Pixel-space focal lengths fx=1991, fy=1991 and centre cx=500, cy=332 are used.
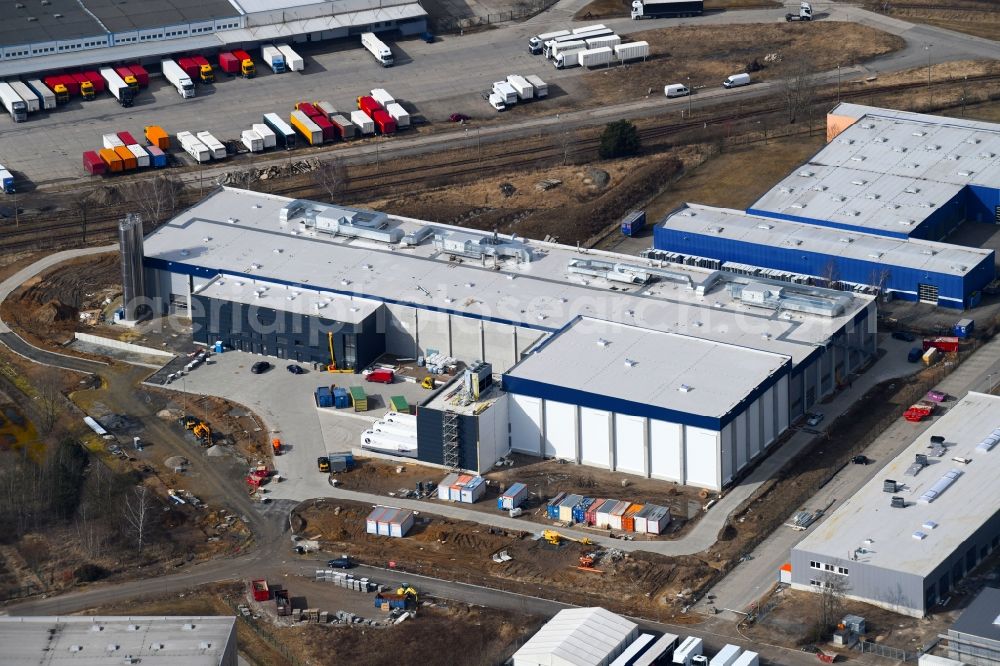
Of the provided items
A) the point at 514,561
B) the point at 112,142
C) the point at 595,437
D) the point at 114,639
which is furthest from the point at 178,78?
the point at 114,639

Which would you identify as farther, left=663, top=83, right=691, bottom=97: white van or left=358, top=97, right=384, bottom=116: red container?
left=663, top=83, right=691, bottom=97: white van

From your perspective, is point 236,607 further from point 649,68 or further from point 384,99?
point 649,68

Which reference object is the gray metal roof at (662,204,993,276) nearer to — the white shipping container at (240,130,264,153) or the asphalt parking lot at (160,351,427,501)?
the asphalt parking lot at (160,351,427,501)

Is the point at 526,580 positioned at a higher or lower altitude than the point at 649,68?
lower

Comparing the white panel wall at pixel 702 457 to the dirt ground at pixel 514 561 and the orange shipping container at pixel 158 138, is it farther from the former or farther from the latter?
the orange shipping container at pixel 158 138

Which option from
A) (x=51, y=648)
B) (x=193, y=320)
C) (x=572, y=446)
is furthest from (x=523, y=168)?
(x=51, y=648)

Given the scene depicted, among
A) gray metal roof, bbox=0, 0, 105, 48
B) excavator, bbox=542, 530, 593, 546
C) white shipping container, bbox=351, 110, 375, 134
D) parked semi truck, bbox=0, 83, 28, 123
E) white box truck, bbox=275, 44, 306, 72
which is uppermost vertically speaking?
gray metal roof, bbox=0, 0, 105, 48

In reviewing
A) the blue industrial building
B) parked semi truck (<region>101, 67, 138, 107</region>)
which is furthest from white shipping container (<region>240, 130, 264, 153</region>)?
the blue industrial building
